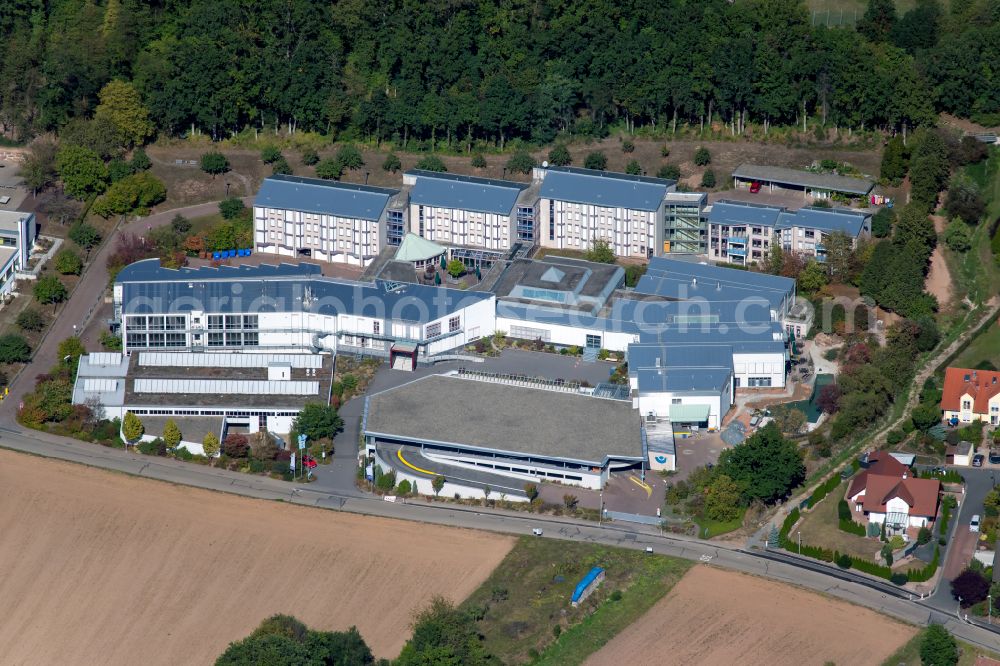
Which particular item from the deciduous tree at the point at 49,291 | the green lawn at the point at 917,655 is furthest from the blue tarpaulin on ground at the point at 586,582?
the deciduous tree at the point at 49,291

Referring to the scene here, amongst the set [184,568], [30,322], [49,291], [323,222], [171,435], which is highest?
[323,222]

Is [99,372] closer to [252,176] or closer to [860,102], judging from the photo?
[252,176]

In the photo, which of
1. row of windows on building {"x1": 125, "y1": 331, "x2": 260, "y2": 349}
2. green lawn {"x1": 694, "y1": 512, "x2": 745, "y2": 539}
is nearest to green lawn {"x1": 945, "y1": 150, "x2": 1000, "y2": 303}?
green lawn {"x1": 694, "y1": 512, "x2": 745, "y2": 539}

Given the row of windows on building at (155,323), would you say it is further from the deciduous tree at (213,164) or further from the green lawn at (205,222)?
the deciduous tree at (213,164)

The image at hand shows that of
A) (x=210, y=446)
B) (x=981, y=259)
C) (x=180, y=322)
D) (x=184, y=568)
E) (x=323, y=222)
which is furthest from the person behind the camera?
(x=323, y=222)

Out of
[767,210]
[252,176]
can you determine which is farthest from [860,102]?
[252,176]

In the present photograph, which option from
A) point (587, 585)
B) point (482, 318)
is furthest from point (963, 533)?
point (482, 318)

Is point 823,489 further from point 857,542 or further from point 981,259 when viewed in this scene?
point 981,259
